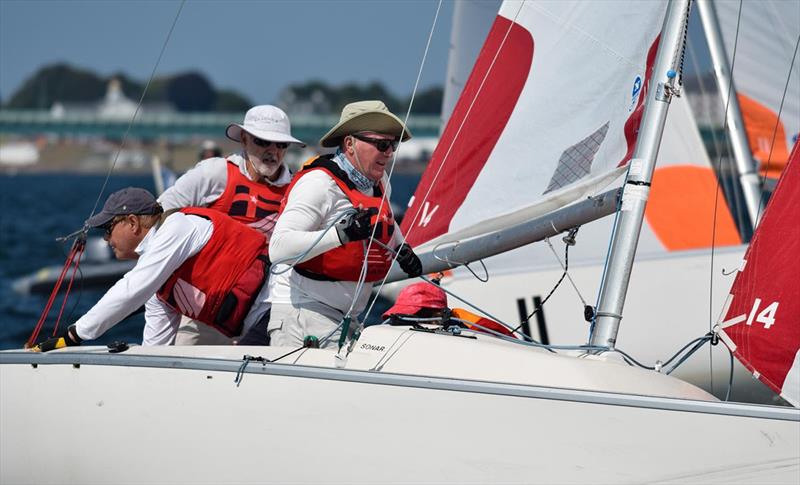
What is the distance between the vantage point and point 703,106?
7.84 metres

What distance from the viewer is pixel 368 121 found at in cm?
324

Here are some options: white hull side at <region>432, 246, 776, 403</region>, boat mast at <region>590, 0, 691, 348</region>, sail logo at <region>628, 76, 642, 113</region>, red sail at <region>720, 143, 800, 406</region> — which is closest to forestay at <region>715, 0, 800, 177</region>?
white hull side at <region>432, 246, 776, 403</region>

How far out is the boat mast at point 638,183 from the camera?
3350 mm

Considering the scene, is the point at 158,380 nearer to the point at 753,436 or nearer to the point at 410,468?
the point at 410,468

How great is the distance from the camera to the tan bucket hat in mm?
3217

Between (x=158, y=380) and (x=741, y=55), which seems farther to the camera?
(x=741, y=55)

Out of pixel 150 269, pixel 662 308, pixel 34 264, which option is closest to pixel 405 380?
pixel 150 269

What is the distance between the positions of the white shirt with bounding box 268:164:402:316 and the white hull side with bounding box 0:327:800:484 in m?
0.22

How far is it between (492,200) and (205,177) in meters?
1.09

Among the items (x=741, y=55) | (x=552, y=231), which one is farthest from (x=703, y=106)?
(x=552, y=231)

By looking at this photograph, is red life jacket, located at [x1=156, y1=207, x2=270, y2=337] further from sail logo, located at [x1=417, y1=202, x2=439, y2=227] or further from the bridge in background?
the bridge in background

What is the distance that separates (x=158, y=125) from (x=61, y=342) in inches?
1390

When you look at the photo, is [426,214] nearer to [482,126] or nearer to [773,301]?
[482,126]

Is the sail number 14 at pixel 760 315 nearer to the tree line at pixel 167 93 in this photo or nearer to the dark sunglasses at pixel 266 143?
the dark sunglasses at pixel 266 143
